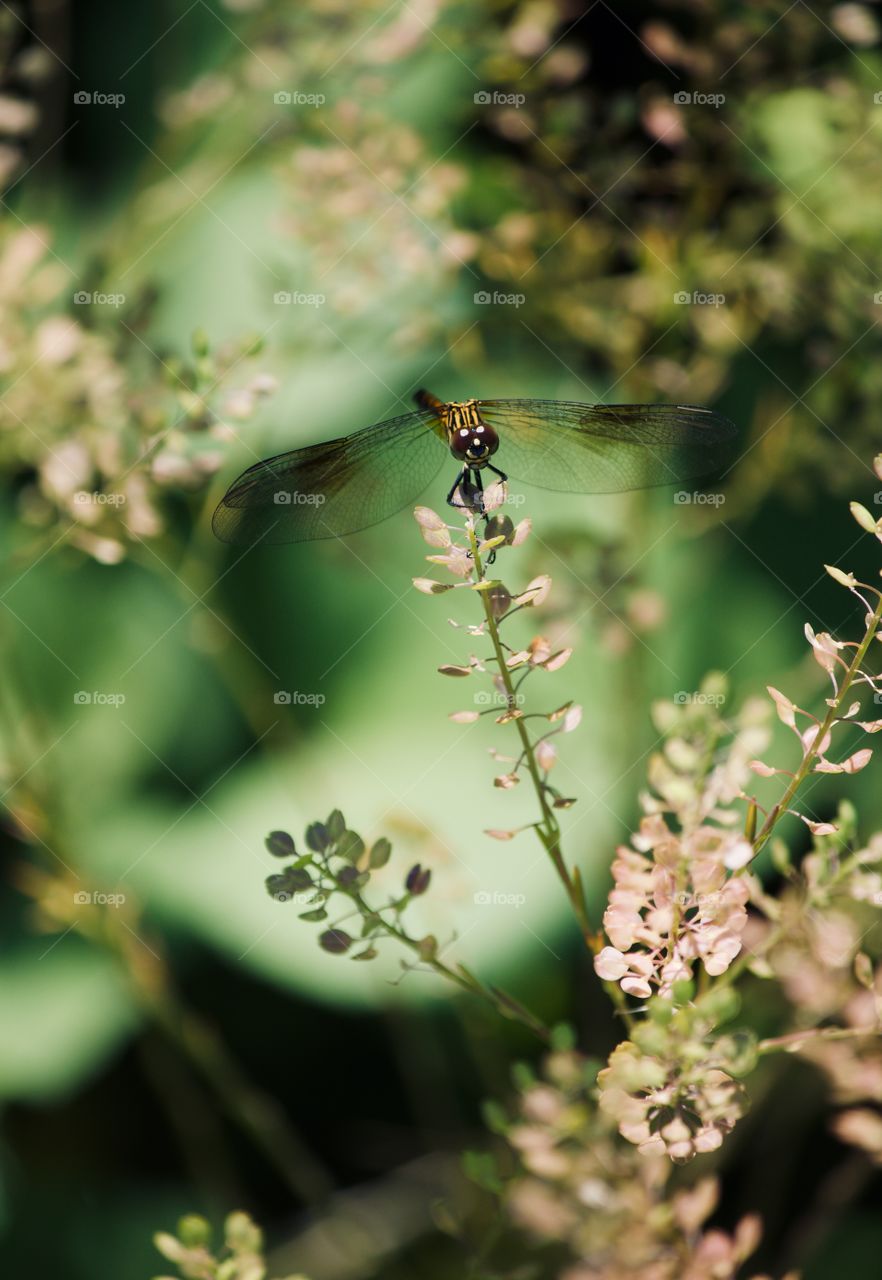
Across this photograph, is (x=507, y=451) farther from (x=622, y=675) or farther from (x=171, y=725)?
(x=171, y=725)

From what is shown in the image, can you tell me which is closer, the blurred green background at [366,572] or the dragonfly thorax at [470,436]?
the dragonfly thorax at [470,436]

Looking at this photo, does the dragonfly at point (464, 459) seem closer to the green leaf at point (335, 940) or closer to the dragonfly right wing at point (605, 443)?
the dragonfly right wing at point (605, 443)

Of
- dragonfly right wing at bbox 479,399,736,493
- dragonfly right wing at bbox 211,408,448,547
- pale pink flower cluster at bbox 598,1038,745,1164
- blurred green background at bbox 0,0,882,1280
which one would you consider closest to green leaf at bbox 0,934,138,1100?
blurred green background at bbox 0,0,882,1280

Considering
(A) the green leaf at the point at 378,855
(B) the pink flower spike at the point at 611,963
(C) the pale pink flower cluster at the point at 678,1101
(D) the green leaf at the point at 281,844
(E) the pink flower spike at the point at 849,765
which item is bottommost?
(C) the pale pink flower cluster at the point at 678,1101

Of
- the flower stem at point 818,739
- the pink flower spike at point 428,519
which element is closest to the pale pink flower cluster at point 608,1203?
the flower stem at point 818,739

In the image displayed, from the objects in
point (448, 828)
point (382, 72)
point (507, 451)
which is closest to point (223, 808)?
point (448, 828)

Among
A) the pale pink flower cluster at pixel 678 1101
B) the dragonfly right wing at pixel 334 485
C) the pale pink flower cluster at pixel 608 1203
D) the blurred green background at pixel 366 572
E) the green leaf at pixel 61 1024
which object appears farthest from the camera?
the green leaf at pixel 61 1024
